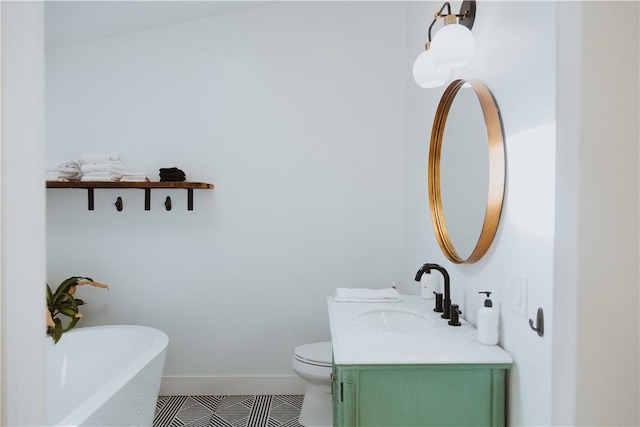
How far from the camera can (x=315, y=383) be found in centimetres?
245

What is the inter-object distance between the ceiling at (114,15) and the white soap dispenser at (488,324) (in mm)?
2385

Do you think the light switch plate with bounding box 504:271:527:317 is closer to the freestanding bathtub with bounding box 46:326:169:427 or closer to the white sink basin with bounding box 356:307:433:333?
the white sink basin with bounding box 356:307:433:333

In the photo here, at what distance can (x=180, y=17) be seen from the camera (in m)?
2.89

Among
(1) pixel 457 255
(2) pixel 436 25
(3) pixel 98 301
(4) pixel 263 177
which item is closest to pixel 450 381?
(1) pixel 457 255

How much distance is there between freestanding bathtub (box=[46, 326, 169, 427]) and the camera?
1902 mm

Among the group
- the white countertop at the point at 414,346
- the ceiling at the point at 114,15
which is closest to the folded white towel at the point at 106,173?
the ceiling at the point at 114,15

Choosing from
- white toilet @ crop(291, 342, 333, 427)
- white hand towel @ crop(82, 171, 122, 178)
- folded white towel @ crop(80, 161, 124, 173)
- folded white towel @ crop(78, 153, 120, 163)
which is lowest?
white toilet @ crop(291, 342, 333, 427)

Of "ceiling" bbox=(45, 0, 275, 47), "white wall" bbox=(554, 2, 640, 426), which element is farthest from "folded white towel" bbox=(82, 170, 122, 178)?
"white wall" bbox=(554, 2, 640, 426)

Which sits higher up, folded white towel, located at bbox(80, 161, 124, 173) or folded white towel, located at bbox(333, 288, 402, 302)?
folded white towel, located at bbox(80, 161, 124, 173)

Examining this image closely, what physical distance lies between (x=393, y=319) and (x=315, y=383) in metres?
0.68

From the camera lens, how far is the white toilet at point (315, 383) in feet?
7.82

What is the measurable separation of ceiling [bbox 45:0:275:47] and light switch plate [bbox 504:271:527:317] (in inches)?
93.9

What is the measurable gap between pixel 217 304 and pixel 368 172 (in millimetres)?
1357

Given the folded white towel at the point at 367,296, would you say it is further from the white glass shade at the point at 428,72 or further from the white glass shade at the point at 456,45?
the white glass shade at the point at 456,45
